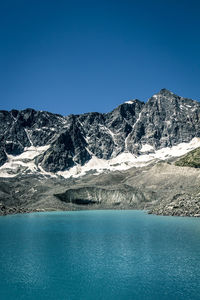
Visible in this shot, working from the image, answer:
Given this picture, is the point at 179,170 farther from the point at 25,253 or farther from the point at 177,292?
the point at 177,292

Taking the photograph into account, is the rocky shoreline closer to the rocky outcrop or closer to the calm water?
the rocky outcrop

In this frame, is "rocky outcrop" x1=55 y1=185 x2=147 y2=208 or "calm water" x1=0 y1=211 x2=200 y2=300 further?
"rocky outcrop" x1=55 y1=185 x2=147 y2=208

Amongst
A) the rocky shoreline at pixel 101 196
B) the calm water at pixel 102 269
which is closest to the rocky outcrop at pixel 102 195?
the rocky shoreline at pixel 101 196

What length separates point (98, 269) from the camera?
3603 centimetres

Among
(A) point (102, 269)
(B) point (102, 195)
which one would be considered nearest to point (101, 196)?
(B) point (102, 195)

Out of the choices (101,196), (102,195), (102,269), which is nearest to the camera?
(102,269)

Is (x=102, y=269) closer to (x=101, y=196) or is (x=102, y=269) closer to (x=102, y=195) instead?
(x=101, y=196)

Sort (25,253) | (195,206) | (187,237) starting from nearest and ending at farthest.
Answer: (25,253) → (187,237) → (195,206)

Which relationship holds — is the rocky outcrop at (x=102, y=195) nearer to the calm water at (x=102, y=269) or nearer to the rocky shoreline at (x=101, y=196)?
the rocky shoreline at (x=101, y=196)

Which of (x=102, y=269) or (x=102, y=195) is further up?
(x=102, y=195)

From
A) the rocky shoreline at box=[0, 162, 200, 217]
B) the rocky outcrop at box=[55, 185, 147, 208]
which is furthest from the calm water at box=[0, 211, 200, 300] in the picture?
the rocky outcrop at box=[55, 185, 147, 208]

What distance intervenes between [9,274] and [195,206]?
7405 cm

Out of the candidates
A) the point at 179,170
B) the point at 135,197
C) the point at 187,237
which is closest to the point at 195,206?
the point at 187,237

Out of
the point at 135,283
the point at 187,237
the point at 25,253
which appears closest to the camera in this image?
the point at 135,283
